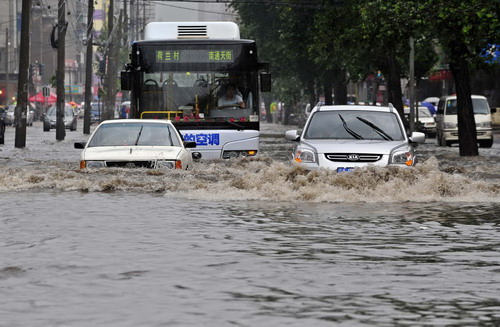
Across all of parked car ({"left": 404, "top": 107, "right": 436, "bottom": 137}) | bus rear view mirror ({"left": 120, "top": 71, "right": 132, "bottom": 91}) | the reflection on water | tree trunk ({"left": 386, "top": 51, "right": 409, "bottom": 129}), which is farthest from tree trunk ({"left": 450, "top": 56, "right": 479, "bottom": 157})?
parked car ({"left": 404, "top": 107, "right": 436, "bottom": 137})

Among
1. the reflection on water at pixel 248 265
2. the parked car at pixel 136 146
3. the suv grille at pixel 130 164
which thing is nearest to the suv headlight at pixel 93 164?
the parked car at pixel 136 146

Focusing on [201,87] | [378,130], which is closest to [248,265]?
[378,130]

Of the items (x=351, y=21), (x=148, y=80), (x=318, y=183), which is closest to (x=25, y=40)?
(x=351, y=21)

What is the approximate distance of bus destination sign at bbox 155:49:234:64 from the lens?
95.2 ft

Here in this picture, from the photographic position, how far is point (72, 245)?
12961 mm

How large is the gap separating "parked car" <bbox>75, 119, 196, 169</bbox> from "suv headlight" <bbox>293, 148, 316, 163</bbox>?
2.25 metres

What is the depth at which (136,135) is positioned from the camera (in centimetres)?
2314

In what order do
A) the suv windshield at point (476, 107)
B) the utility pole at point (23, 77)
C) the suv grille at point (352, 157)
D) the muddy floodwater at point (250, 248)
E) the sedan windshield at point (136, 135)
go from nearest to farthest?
1. the muddy floodwater at point (250, 248)
2. the suv grille at point (352, 157)
3. the sedan windshield at point (136, 135)
4. the utility pole at point (23, 77)
5. the suv windshield at point (476, 107)

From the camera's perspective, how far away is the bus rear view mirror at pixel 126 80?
91.7 ft

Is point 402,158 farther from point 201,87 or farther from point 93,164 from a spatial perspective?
point 201,87

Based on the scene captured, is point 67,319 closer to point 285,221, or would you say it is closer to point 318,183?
point 285,221

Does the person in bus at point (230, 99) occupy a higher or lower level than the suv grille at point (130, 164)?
higher

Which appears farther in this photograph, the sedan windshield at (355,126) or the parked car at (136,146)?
the parked car at (136,146)

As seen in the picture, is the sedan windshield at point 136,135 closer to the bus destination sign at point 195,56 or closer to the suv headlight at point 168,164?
the suv headlight at point 168,164
